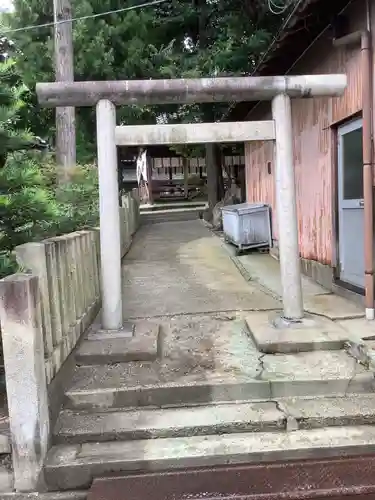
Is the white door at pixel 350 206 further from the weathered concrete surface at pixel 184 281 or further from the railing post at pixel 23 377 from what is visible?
the railing post at pixel 23 377

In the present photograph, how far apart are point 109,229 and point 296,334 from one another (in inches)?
89.1

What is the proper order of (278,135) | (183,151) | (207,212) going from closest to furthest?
(278,135) < (207,212) < (183,151)

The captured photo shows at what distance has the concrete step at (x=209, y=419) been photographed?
11.7ft

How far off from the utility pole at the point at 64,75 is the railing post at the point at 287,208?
20.3 ft

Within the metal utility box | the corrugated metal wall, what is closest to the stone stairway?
the corrugated metal wall

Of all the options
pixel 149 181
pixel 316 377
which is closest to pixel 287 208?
pixel 316 377

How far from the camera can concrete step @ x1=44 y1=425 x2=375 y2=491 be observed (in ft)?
10.7

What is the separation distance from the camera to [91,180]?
9.59 meters

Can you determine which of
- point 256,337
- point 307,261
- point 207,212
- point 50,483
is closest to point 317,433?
point 256,337

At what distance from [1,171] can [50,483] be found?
2.32 metres

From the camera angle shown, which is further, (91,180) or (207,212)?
(207,212)

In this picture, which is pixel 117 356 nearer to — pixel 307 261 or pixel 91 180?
pixel 307 261

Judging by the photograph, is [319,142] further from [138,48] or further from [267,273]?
[138,48]

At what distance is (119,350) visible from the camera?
15.3 ft
